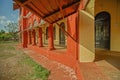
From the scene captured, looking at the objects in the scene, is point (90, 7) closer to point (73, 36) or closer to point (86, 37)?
point (86, 37)

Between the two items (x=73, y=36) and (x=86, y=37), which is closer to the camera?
(x=86, y=37)

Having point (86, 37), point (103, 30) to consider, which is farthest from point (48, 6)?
point (103, 30)

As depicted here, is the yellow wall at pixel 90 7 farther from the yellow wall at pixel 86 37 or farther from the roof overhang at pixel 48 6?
the roof overhang at pixel 48 6

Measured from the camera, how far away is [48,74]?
8.44 m

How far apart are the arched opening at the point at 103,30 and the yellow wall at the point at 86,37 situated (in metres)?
3.72

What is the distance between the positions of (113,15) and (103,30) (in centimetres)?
122

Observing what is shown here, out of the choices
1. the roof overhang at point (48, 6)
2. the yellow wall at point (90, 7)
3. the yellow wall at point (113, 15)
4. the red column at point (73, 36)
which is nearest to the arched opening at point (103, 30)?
the yellow wall at point (113, 15)

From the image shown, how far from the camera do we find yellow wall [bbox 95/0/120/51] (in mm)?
10562

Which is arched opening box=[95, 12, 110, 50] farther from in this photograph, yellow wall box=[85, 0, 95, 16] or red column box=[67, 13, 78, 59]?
yellow wall box=[85, 0, 95, 16]

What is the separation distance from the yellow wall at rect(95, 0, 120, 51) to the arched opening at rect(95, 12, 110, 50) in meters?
0.31

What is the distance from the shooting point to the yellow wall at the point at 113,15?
10562mm

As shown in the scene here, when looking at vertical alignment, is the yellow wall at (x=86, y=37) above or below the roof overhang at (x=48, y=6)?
below

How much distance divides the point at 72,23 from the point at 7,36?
142ft

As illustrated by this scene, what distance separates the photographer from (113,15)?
10.8 meters
